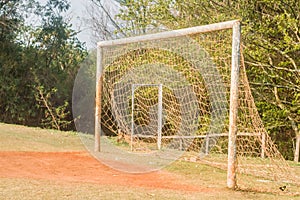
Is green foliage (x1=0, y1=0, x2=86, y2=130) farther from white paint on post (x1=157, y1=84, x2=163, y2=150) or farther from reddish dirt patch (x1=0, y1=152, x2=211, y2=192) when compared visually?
reddish dirt patch (x1=0, y1=152, x2=211, y2=192)

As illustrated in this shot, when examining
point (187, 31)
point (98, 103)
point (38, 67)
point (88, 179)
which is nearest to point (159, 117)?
point (98, 103)

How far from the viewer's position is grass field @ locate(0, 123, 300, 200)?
186 inches

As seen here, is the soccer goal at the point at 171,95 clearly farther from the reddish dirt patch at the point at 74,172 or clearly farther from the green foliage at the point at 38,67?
the green foliage at the point at 38,67

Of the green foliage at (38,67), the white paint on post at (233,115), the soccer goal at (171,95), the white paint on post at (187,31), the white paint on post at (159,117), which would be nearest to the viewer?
the white paint on post at (233,115)

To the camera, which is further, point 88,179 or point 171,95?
point 171,95

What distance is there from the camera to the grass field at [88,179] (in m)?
4.72

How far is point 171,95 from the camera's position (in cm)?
990

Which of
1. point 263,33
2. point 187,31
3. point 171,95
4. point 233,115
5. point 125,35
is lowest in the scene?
point 233,115

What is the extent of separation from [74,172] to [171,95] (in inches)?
163

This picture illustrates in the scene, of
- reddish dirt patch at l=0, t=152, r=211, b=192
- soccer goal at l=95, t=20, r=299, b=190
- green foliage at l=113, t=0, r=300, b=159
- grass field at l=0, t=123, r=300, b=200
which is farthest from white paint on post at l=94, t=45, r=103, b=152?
green foliage at l=113, t=0, r=300, b=159

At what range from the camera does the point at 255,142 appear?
6.54 m

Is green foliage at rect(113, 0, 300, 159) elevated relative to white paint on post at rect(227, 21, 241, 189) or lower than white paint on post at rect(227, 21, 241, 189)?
elevated

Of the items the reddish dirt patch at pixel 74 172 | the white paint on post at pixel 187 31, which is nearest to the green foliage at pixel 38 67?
the white paint on post at pixel 187 31

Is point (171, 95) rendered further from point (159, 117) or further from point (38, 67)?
point (38, 67)
